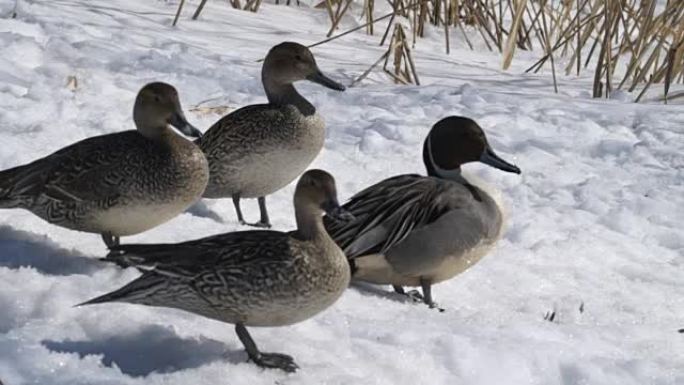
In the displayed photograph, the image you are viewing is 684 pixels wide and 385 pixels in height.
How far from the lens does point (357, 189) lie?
21.5 feet

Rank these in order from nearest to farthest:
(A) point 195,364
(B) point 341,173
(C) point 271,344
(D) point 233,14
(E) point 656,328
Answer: (A) point 195,364, (C) point 271,344, (E) point 656,328, (B) point 341,173, (D) point 233,14

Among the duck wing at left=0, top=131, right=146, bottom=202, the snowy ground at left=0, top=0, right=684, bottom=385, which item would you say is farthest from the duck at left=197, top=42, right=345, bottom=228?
the duck wing at left=0, top=131, right=146, bottom=202

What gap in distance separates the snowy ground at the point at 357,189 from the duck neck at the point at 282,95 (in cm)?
50

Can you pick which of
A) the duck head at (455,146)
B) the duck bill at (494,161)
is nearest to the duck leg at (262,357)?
the duck head at (455,146)

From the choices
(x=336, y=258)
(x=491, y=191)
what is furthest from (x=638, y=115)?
(x=336, y=258)

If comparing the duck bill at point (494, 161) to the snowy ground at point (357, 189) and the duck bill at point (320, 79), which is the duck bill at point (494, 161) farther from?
the duck bill at point (320, 79)

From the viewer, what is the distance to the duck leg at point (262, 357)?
3918mm

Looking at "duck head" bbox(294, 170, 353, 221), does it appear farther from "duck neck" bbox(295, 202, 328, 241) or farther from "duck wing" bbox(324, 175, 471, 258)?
"duck wing" bbox(324, 175, 471, 258)

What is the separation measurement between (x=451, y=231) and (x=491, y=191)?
0.36m

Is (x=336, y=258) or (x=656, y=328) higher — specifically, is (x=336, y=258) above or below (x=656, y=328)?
above

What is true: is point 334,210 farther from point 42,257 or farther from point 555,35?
point 555,35

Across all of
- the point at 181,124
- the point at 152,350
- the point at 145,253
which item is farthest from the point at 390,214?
the point at 152,350

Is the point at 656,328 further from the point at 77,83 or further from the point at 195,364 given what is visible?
the point at 77,83

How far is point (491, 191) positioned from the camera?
5504 mm
